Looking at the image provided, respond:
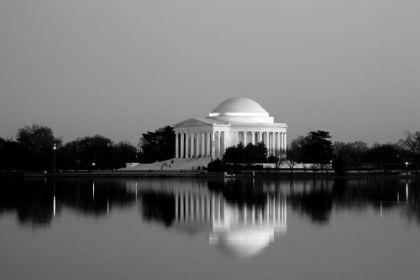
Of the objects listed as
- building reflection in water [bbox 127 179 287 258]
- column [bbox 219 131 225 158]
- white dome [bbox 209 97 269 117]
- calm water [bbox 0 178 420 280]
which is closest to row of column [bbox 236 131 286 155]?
column [bbox 219 131 225 158]

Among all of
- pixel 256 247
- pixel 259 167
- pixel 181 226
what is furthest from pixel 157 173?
pixel 256 247

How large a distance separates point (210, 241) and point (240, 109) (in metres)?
118

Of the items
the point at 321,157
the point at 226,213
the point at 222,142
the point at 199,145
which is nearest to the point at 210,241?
the point at 226,213

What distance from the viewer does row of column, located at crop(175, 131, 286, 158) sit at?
443 feet

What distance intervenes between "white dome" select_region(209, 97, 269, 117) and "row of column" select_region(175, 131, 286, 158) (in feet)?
15.6

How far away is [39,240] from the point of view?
25.2 meters

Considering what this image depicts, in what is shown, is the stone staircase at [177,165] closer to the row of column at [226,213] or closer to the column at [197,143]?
the column at [197,143]

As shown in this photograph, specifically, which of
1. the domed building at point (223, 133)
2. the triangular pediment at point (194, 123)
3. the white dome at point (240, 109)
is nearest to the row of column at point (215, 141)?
the domed building at point (223, 133)

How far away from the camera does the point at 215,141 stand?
13462cm

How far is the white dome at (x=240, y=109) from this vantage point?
466ft

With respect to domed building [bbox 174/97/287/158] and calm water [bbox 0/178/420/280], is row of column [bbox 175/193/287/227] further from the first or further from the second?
domed building [bbox 174/97/287/158]

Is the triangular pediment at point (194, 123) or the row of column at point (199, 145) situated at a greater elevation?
the triangular pediment at point (194, 123)

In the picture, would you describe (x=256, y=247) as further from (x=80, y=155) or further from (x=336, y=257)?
(x=80, y=155)

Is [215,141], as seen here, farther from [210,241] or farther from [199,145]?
[210,241]
